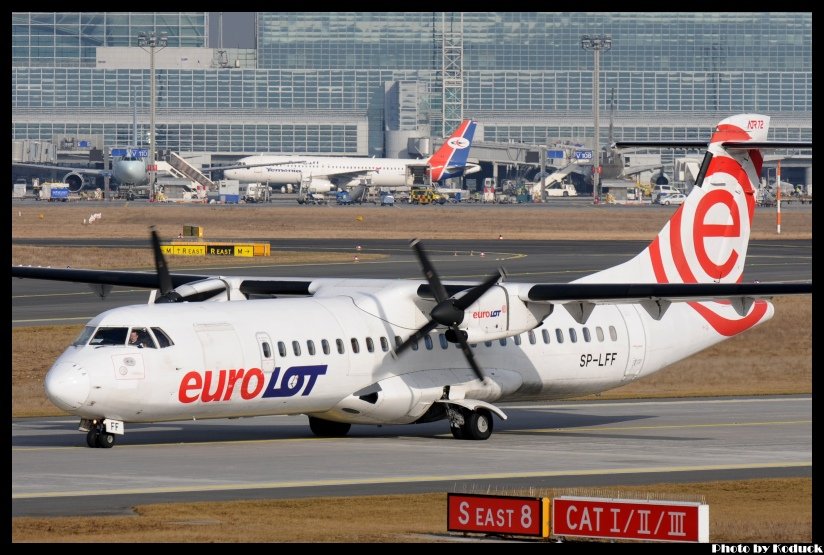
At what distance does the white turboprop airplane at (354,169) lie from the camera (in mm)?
164750

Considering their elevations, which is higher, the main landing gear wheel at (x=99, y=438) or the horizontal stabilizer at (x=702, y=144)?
the horizontal stabilizer at (x=702, y=144)

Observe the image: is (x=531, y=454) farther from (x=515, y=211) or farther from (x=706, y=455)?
(x=515, y=211)

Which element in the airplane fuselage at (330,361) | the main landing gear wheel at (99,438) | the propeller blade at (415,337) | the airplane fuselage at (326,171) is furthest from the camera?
the airplane fuselage at (326,171)

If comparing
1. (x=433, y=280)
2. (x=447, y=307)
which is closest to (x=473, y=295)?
(x=447, y=307)

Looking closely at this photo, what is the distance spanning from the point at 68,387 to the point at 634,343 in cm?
1434

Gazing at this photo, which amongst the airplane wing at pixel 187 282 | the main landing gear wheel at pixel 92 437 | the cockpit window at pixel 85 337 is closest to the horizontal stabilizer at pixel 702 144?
the airplane wing at pixel 187 282

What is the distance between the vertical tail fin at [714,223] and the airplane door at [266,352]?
1076 cm

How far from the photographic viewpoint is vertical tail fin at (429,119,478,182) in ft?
545

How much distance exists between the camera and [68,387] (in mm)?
27078

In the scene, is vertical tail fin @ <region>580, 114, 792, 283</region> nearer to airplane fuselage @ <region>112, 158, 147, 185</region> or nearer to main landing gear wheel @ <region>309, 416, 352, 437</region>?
main landing gear wheel @ <region>309, 416, 352, 437</region>

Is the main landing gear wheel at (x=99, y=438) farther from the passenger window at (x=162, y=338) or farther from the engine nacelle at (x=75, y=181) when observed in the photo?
the engine nacelle at (x=75, y=181)

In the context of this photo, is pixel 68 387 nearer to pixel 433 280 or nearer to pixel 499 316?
pixel 433 280

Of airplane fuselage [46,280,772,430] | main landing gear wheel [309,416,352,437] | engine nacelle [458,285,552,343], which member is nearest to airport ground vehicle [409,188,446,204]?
airplane fuselage [46,280,772,430]
